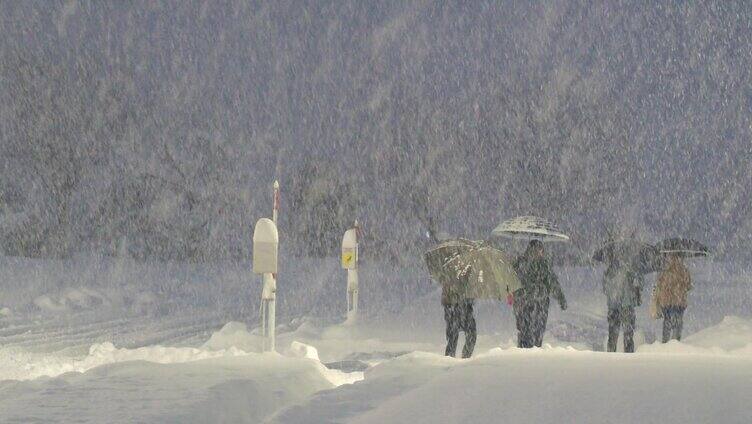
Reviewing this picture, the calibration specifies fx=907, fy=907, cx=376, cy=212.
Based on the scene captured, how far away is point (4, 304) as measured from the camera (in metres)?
20.9

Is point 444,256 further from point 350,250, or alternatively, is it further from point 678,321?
point 350,250

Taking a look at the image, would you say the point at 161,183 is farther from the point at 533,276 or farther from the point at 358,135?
the point at 533,276

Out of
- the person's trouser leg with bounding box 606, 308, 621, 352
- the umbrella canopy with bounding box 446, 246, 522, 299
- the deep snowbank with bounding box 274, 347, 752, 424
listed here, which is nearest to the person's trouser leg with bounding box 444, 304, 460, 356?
the umbrella canopy with bounding box 446, 246, 522, 299

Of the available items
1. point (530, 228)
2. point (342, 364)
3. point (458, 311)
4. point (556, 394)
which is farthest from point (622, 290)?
point (556, 394)

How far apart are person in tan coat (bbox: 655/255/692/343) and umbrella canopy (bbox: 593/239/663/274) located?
1.21 m

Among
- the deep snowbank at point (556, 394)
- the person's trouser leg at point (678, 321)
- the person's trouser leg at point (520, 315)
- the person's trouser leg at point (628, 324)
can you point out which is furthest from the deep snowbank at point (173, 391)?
the person's trouser leg at point (678, 321)

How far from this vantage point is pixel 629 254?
1141 centimetres

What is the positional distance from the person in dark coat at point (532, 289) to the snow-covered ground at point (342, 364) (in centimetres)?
55

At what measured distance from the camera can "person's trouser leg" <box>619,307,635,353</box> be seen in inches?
456

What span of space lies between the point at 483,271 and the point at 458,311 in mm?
573

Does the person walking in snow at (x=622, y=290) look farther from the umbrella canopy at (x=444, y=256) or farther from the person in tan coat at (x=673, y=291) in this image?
the umbrella canopy at (x=444, y=256)

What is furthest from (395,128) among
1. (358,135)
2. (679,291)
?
(679,291)

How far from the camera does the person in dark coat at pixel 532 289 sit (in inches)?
424

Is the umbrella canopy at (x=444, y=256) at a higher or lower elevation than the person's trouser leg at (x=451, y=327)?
higher
